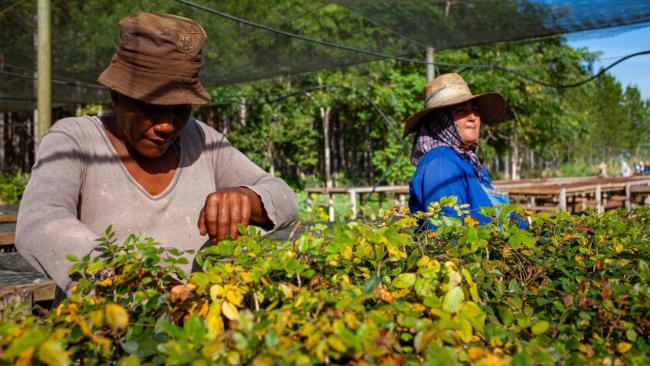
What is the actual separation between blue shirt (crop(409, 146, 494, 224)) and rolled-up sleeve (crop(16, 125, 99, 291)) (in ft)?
6.20

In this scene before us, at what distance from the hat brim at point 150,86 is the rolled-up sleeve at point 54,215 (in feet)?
0.70

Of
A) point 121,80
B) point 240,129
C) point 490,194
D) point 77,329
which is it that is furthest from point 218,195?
point 240,129

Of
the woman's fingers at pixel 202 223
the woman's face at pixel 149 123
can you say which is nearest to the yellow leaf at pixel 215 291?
the woman's fingers at pixel 202 223

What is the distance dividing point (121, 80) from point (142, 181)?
314mm

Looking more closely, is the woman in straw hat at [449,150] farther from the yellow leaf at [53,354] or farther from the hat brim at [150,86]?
the yellow leaf at [53,354]

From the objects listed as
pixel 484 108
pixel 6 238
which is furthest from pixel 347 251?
pixel 6 238

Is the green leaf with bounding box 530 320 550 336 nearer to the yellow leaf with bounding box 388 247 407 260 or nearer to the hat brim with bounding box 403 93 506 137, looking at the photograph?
the yellow leaf with bounding box 388 247 407 260

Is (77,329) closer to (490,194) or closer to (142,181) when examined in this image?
(142,181)

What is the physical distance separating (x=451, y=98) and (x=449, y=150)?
31 cm

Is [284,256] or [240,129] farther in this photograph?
[240,129]

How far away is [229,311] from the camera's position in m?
0.98

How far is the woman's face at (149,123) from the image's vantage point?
1.50m

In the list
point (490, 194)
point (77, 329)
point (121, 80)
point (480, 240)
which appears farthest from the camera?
point (490, 194)

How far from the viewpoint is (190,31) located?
1514mm
